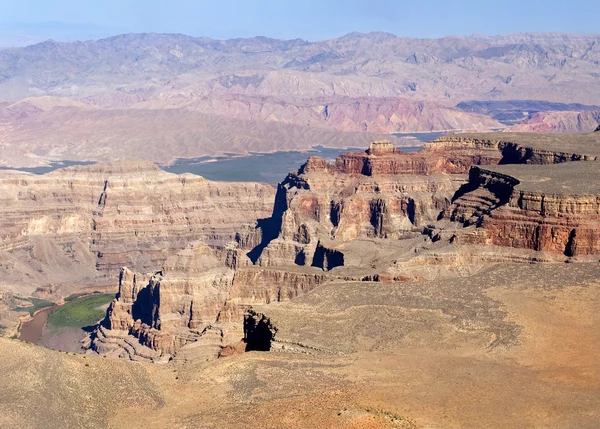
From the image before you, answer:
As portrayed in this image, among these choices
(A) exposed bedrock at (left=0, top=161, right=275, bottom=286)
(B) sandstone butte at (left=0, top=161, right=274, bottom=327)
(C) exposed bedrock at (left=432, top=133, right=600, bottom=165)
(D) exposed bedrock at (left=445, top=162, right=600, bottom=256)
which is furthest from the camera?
(A) exposed bedrock at (left=0, top=161, right=275, bottom=286)

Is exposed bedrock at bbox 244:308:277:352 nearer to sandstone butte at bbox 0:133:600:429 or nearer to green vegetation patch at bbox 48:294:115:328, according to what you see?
sandstone butte at bbox 0:133:600:429

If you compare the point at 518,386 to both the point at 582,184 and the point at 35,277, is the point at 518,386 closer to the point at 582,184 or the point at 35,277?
the point at 582,184

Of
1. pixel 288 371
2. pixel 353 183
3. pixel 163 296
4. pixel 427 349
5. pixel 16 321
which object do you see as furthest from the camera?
pixel 353 183

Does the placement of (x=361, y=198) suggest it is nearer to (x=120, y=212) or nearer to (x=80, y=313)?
(x=80, y=313)

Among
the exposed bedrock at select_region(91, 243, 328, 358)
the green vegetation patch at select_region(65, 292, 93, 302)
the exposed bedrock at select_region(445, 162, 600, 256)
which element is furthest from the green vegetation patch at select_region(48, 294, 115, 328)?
the exposed bedrock at select_region(445, 162, 600, 256)

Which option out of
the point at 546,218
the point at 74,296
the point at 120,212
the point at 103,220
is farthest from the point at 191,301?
the point at 120,212

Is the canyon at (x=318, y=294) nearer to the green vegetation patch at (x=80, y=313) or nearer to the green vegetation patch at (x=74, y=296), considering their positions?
the green vegetation patch at (x=74, y=296)

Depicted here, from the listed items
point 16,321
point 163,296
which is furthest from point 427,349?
point 16,321
